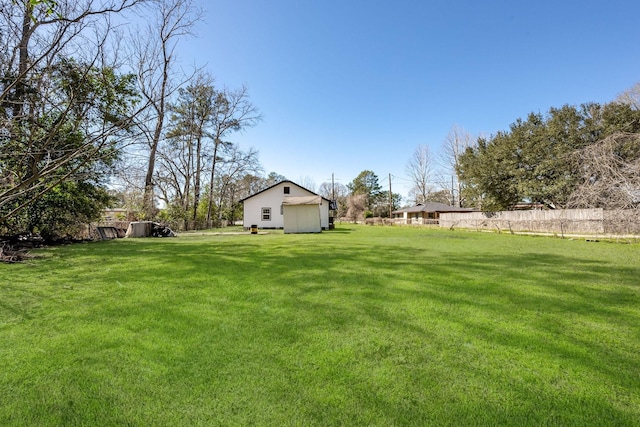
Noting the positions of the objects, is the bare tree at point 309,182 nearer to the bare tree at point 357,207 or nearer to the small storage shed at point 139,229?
the bare tree at point 357,207

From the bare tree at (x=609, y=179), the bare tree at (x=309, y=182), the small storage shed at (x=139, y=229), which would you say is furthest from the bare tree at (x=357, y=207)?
the bare tree at (x=609, y=179)

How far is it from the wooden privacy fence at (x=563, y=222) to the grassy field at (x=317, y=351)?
8805 mm

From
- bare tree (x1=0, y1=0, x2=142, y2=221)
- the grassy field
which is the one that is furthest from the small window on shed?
the grassy field

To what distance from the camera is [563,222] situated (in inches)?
655

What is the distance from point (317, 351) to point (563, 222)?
20170 millimetres

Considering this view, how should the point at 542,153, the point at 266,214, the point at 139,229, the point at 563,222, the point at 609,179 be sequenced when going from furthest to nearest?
the point at 266,214 → the point at 542,153 → the point at 563,222 → the point at 139,229 → the point at 609,179

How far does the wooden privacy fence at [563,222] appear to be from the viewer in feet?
36.7

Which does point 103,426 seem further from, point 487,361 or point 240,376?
point 487,361

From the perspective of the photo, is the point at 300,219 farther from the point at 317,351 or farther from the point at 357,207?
the point at 357,207

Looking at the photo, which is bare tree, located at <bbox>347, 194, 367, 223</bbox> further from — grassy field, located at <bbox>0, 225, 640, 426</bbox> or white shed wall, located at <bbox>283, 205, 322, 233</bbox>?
grassy field, located at <bbox>0, 225, 640, 426</bbox>

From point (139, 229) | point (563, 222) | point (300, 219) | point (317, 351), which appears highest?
point (300, 219)

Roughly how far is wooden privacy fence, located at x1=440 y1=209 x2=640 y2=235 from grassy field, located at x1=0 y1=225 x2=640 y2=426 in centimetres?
880

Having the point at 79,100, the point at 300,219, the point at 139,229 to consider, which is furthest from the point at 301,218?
the point at 79,100

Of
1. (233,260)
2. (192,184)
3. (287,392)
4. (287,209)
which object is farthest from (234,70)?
(192,184)
